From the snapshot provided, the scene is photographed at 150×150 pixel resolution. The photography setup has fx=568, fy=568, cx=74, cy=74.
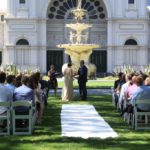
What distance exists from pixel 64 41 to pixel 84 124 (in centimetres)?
4481

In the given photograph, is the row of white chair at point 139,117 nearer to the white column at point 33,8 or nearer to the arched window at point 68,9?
the white column at point 33,8

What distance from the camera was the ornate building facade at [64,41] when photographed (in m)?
59.2

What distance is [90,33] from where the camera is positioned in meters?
61.4

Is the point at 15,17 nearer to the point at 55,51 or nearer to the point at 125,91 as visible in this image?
the point at 55,51

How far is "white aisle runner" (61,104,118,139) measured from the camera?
47.0ft

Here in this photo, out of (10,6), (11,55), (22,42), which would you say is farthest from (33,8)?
(11,55)

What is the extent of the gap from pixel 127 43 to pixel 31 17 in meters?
10.5

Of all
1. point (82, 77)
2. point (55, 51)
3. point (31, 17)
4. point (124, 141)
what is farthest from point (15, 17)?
point (124, 141)

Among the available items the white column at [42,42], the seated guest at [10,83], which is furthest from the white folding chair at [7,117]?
the white column at [42,42]

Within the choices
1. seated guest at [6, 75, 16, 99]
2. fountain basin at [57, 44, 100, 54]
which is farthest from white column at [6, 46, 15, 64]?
seated guest at [6, 75, 16, 99]

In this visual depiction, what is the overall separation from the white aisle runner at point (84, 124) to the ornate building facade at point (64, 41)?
37869 mm

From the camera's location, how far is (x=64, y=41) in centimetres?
6097

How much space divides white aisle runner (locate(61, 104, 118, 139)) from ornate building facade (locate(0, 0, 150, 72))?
3787cm

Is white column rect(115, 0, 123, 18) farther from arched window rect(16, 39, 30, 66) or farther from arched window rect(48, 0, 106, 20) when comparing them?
arched window rect(16, 39, 30, 66)
